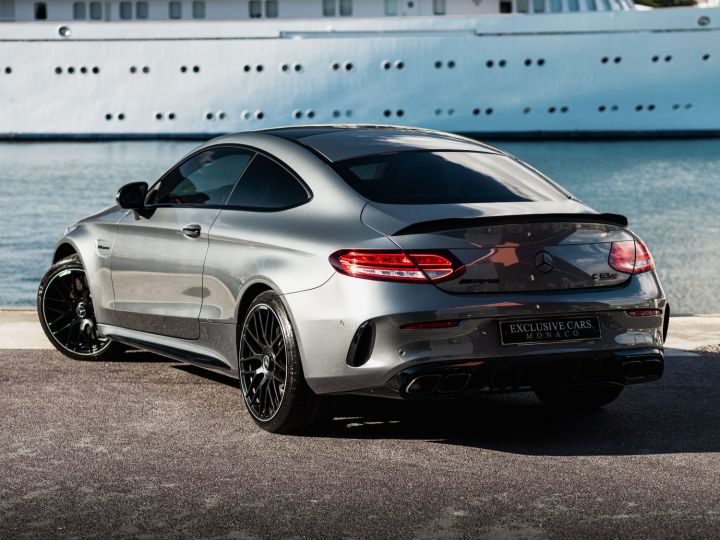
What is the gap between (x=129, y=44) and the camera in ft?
175

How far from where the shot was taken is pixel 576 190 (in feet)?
114

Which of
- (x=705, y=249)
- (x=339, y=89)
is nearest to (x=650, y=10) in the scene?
(x=339, y=89)

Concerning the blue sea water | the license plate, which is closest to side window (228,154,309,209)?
the license plate

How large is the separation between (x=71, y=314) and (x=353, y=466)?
3501 millimetres

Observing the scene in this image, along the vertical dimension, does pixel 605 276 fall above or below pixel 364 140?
below

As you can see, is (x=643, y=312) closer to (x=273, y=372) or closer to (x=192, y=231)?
(x=273, y=372)

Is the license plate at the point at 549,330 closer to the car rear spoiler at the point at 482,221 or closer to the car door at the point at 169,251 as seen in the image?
the car rear spoiler at the point at 482,221

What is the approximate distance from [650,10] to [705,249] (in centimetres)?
3290

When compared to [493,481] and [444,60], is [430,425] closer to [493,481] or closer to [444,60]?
[493,481]

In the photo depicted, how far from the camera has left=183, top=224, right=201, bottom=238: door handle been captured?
681cm

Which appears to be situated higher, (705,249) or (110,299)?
(110,299)

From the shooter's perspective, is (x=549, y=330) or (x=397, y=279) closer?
(x=397, y=279)

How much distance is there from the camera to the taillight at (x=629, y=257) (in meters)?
5.96

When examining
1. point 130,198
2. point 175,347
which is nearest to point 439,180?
point 175,347
